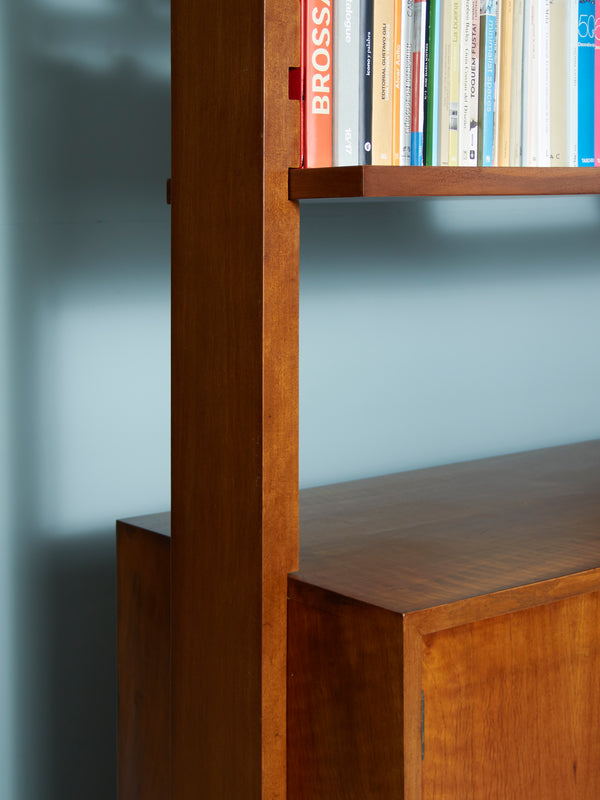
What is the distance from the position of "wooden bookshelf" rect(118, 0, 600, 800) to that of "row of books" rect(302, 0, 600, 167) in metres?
0.05

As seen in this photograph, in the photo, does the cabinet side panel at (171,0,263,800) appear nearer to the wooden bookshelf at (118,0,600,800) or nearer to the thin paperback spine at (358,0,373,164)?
the wooden bookshelf at (118,0,600,800)

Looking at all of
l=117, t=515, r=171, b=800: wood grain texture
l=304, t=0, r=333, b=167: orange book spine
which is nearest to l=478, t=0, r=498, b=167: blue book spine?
l=304, t=0, r=333, b=167: orange book spine

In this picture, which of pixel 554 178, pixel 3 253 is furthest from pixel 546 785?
pixel 3 253

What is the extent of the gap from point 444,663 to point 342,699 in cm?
11

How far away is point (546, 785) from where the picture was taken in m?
1.20

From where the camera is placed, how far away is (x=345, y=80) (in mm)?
1150

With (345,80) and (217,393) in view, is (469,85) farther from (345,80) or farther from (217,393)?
(217,393)

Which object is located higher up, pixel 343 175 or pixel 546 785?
pixel 343 175

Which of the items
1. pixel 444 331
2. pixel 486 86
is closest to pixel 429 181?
pixel 486 86

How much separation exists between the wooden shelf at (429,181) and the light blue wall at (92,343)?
54cm

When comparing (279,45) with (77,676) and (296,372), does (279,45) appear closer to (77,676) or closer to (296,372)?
(296,372)

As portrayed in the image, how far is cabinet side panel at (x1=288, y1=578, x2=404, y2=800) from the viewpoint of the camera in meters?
1.06

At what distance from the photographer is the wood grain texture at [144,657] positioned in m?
1.37

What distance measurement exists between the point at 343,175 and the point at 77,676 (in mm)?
908
